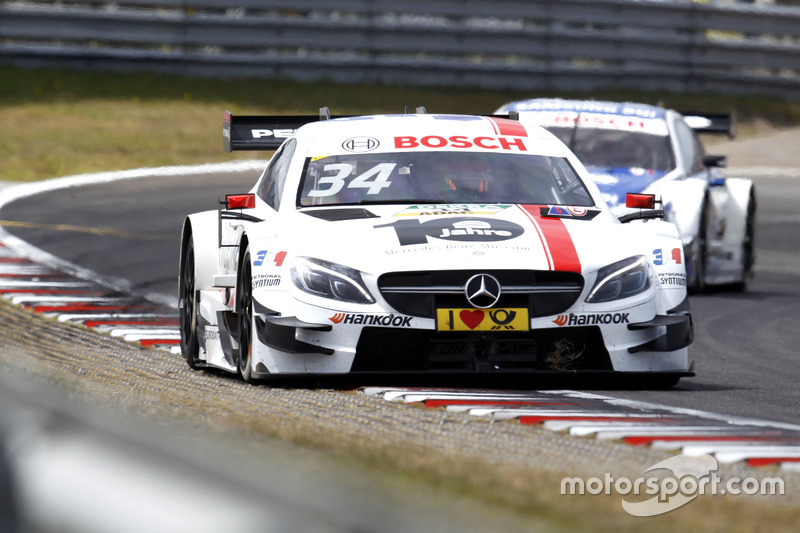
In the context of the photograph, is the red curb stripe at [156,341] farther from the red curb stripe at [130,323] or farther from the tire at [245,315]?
the tire at [245,315]

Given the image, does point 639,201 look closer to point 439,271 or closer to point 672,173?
point 439,271

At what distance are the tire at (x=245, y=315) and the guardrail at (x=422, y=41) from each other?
59.1ft

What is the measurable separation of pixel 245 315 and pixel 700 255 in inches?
223

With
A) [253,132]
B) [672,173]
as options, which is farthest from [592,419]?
[672,173]

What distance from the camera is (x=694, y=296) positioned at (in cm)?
1173

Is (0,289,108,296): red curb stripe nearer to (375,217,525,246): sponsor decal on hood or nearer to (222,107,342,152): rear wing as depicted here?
(222,107,342,152): rear wing

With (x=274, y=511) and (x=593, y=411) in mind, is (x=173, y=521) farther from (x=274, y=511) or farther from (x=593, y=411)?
(x=593, y=411)

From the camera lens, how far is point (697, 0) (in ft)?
91.0

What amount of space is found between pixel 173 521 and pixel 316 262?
4.82 meters

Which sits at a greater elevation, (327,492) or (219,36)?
(327,492)

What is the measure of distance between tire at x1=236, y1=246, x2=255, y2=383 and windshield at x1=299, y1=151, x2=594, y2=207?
486 mm

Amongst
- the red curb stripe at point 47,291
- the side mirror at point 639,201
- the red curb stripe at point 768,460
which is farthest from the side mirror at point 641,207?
the red curb stripe at point 47,291

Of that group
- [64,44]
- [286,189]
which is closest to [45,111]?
[64,44]

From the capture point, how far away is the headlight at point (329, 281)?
20.9 feet
